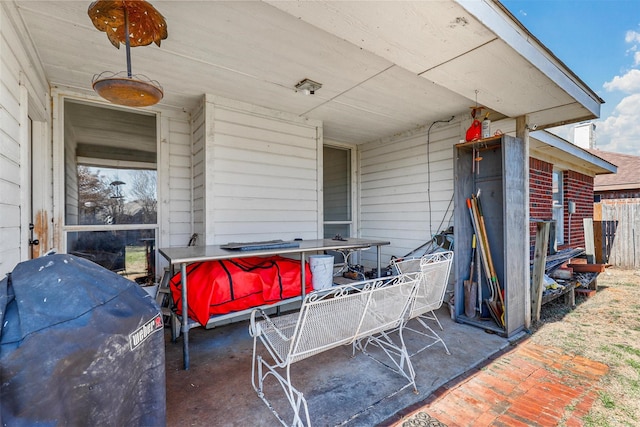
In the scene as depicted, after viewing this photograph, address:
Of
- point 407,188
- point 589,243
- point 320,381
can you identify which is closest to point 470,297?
point 407,188

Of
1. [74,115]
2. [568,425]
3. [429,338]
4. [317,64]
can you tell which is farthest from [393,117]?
[74,115]

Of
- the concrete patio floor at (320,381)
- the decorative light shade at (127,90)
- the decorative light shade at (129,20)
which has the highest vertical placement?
the decorative light shade at (129,20)

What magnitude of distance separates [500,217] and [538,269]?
29.8 inches

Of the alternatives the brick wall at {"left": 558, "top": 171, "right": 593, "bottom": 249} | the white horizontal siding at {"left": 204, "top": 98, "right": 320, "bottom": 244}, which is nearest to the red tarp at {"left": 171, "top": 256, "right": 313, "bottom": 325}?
the white horizontal siding at {"left": 204, "top": 98, "right": 320, "bottom": 244}

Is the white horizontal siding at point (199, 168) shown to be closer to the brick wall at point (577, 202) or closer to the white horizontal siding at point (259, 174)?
the white horizontal siding at point (259, 174)

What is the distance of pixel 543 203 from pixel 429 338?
128 inches

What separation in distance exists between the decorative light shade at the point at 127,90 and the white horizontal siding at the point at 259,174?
4.93ft

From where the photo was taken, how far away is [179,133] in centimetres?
412

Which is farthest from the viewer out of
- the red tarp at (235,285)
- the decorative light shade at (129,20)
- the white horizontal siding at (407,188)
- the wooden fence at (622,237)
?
the wooden fence at (622,237)

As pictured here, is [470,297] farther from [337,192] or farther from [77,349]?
[77,349]

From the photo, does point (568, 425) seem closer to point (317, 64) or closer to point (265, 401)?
point (265, 401)

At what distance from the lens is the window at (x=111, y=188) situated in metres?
3.46

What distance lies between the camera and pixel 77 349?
3.10 feet

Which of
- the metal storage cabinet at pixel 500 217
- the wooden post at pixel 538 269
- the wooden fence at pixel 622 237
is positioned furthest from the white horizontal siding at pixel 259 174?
the wooden fence at pixel 622 237
